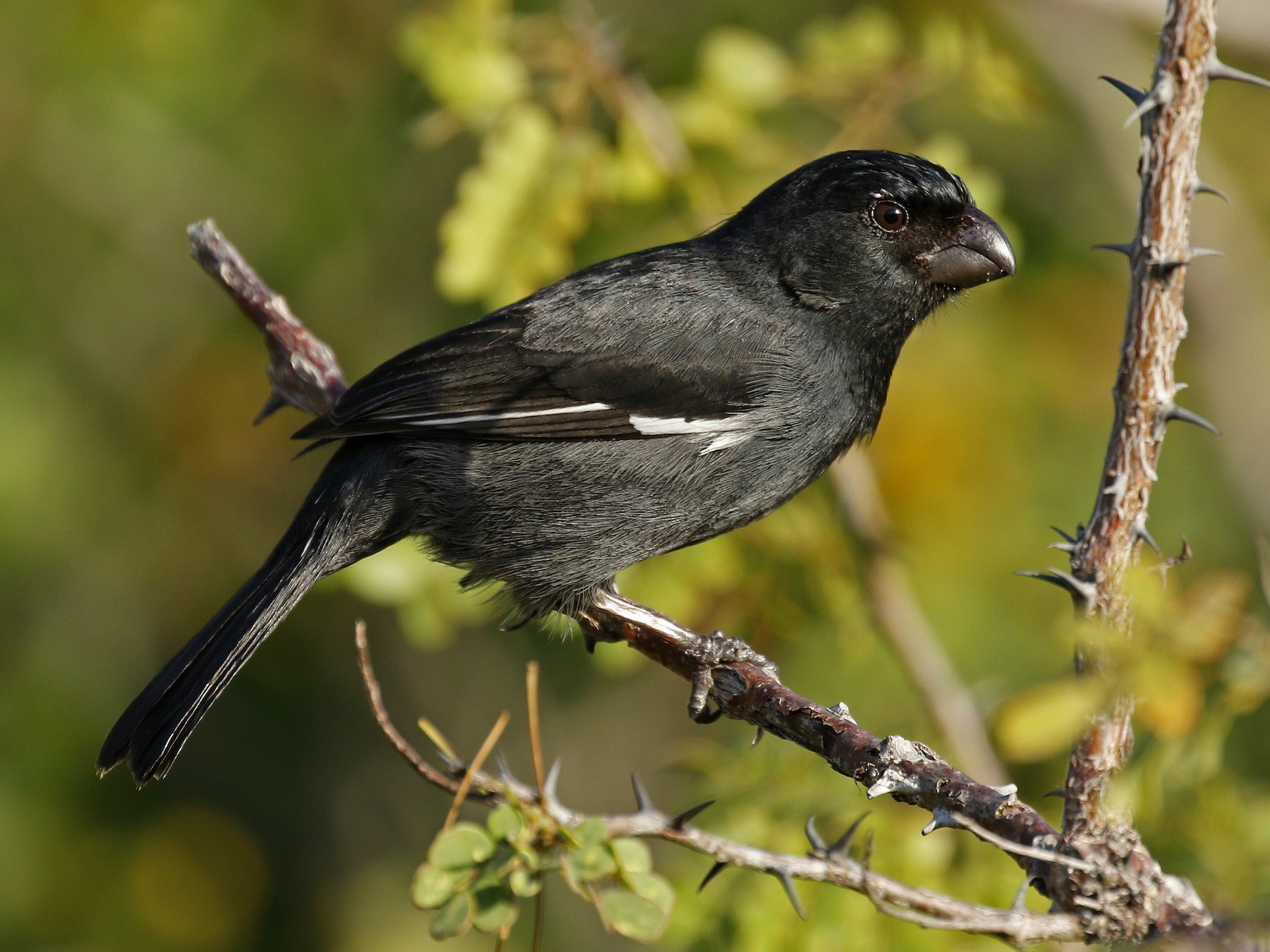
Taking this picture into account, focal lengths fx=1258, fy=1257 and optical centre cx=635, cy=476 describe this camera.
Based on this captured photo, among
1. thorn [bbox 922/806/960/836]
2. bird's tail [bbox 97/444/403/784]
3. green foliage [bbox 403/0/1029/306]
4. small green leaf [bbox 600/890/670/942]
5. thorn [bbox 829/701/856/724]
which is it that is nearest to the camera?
thorn [bbox 922/806/960/836]

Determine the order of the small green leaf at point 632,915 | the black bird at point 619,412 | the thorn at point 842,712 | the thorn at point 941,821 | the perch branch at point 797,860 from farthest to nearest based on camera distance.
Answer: the black bird at point 619,412
the thorn at point 842,712
the small green leaf at point 632,915
the thorn at point 941,821
the perch branch at point 797,860

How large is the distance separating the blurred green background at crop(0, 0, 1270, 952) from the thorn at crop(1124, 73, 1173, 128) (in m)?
1.83

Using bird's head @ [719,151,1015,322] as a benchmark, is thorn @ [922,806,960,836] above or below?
below

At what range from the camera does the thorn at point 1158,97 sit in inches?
94.4

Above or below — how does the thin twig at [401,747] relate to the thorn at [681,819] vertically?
above

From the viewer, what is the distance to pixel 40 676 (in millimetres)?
6066

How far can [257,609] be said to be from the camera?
3951mm

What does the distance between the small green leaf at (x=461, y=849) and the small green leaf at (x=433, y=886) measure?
13 millimetres

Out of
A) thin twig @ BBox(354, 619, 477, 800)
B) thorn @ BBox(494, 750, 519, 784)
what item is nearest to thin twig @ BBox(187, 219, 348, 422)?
thin twig @ BBox(354, 619, 477, 800)

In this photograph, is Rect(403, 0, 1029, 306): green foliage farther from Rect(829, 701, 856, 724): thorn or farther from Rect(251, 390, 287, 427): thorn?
Rect(829, 701, 856, 724): thorn

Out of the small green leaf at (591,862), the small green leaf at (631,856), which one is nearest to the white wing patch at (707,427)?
the small green leaf at (631,856)

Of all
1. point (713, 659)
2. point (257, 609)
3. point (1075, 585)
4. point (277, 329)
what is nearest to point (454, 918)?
point (1075, 585)

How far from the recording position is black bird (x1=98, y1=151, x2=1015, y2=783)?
391 centimetres

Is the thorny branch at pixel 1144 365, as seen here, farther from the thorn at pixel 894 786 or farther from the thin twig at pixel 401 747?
the thin twig at pixel 401 747
